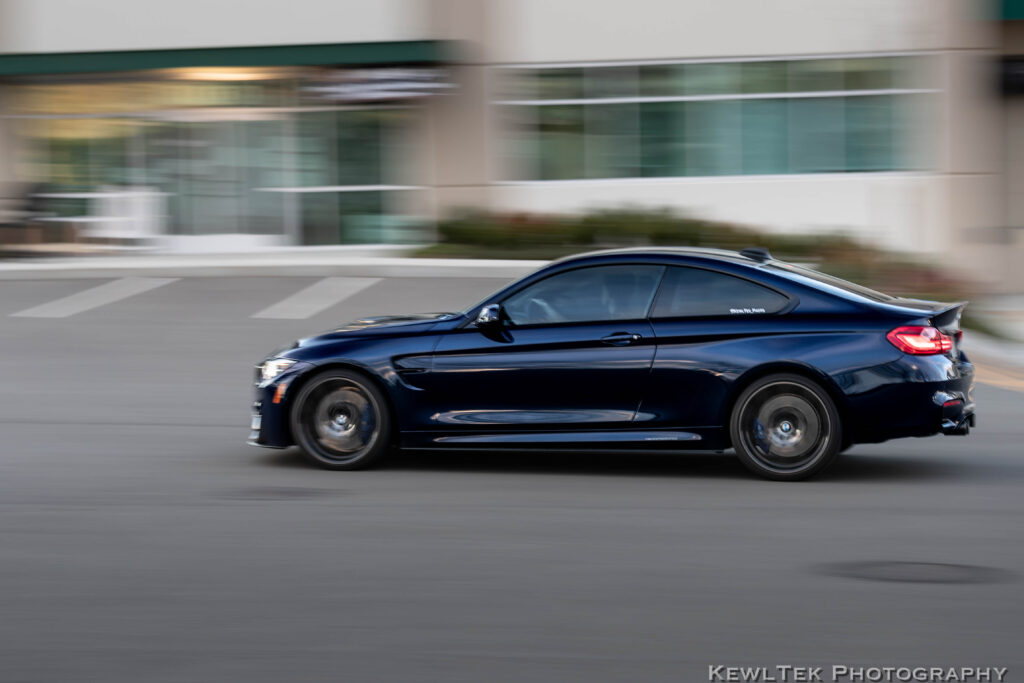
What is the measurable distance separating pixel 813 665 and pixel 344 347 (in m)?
4.44

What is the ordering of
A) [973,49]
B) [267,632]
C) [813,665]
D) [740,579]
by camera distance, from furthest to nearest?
[973,49], [740,579], [267,632], [813,665]

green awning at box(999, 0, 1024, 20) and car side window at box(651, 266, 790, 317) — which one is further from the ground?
green awning at box(999, 0, 1024, 20)

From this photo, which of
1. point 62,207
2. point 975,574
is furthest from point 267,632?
point 62,207

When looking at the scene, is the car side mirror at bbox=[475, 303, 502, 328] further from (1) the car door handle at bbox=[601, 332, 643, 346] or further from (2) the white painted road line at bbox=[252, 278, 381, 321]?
(2) the white painted road line at bbox=[252, 278, 381, 321]

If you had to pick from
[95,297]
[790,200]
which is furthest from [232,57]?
[790,200]

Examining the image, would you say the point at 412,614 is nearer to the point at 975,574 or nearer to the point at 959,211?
the point at 975,574

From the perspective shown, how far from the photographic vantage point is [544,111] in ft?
78.8

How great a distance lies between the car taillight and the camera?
322 inches

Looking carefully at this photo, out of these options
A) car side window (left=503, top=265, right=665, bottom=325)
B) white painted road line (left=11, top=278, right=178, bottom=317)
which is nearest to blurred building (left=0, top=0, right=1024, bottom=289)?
white painted road line (left=11, top=278, right=178, bottom=317)

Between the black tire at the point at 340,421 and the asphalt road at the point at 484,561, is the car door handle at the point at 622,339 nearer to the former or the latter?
the asphalt road at the point at 484,561

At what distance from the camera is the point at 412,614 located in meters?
5.73

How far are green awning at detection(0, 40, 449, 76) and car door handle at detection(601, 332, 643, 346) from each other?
607 inches

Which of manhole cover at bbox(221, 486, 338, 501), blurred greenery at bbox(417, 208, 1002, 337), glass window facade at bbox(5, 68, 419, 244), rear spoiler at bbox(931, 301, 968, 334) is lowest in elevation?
manhole cover at bbox(221, 486, 338, 501)

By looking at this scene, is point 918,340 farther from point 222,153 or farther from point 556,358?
point 222,153
